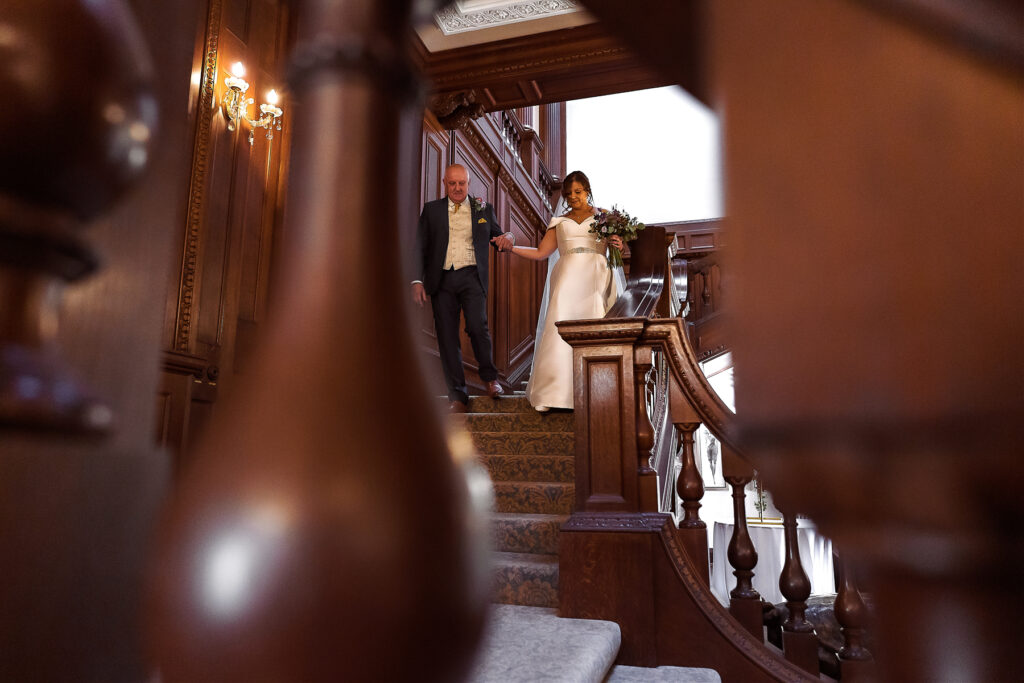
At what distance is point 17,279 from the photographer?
1.03 ft

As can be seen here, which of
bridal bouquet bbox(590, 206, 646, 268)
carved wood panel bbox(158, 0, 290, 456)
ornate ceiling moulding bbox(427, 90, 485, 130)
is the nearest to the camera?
carved wood panel bbox(158, 0, 290, 456)

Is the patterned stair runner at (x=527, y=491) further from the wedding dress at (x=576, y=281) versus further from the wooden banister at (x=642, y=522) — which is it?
the wedding dress at (x=576, y=281)

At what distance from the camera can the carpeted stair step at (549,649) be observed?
168 cm

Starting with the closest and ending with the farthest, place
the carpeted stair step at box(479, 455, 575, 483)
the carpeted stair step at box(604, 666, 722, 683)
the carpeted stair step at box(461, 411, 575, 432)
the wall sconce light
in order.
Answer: the carpeted stair step at box(604, 666, 722, 683) → the carpeted stair step at box(479, 455, 575, 483) → the wall sconce light → the carpeted stair step at box(461, 411, 575, 432)

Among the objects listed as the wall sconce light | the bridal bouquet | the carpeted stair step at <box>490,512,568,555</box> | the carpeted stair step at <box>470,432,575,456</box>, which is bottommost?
the carpeted stair step at <box>490,512,568,555</box>

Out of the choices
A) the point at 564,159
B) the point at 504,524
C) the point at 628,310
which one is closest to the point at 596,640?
the point at 504,524

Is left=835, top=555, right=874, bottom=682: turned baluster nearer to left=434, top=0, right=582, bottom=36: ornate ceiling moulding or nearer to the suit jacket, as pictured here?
the suit jacket

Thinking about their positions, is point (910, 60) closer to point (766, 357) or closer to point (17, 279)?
point (766, 357)

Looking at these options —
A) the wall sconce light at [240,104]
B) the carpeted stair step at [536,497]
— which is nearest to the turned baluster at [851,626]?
the carpeted stair step at [536,497]

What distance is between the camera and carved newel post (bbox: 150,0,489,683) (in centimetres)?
12

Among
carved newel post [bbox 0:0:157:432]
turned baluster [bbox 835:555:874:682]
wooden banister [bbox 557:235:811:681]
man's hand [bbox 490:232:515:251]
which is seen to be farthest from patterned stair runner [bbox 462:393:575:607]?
carved newel post [bbox 0:0:157:432]

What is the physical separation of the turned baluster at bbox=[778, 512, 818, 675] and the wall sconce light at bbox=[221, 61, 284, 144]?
10.9 ft

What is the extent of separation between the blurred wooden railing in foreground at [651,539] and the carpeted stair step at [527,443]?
1170mm

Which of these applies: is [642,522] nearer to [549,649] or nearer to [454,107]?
[549,649]
